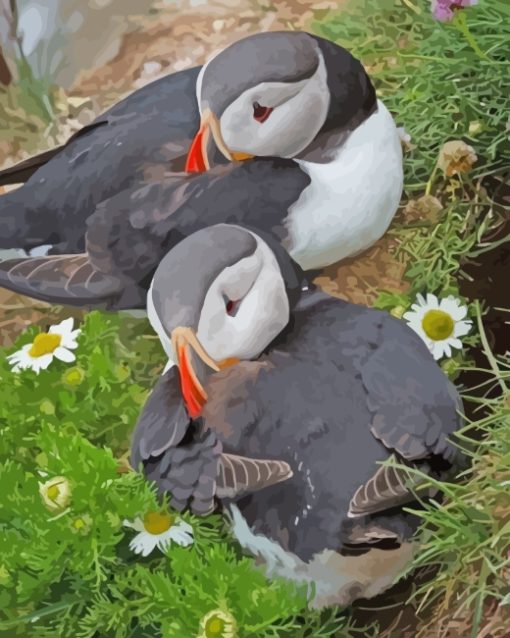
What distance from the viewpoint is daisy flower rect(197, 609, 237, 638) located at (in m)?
0.59

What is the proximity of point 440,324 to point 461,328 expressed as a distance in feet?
0.06

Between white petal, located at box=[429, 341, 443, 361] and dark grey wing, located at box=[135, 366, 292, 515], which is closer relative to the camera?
dark grey wing, located at box=[135, 366, 292, 515]

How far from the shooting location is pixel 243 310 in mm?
663

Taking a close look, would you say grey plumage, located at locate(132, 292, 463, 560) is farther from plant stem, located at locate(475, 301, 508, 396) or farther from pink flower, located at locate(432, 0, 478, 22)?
pink flower, located at locate(432, 0, 478, 22)

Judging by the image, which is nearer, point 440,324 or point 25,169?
point 440,324

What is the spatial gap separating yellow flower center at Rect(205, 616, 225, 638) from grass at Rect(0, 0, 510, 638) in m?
0.01

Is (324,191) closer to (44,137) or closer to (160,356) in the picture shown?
(160,356)

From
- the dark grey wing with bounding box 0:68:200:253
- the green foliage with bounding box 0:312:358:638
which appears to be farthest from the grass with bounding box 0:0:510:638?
the dark grey wing with bounding box 0:68:200:253

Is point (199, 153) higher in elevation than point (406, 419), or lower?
higher

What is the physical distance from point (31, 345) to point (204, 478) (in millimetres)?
284

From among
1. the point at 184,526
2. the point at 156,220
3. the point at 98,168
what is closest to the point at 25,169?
the point at 98,168

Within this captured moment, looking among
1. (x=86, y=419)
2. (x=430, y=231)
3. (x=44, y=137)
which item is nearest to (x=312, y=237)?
(x=430, y=231)

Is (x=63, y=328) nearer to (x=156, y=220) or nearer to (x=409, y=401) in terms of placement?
(x=156, y=220)

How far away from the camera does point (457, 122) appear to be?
3.01ft
